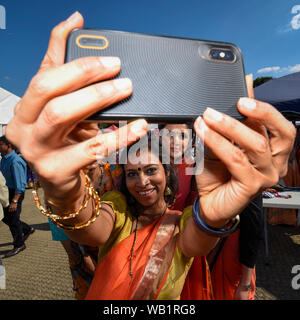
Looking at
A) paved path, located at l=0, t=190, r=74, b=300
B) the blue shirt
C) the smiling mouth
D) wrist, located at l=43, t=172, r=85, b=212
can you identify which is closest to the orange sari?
the smiling mouth

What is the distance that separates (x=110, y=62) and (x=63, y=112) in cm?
17

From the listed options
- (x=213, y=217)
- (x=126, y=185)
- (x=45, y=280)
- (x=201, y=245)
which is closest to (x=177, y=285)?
(x=201, y=245)

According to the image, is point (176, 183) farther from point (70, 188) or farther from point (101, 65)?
point (101, 65)

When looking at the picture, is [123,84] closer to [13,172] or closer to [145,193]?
[145,193]

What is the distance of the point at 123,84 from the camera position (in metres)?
0.53

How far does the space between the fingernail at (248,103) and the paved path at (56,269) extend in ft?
8.10

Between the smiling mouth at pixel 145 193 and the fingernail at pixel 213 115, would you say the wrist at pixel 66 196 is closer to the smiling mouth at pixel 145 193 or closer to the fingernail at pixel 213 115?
the fingernail at pixel 213 115

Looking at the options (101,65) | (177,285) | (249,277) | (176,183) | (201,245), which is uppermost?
(101,65)

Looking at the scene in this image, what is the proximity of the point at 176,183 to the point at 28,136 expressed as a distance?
→ 4.03 feet

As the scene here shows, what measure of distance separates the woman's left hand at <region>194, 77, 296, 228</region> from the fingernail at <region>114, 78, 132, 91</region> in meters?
0.21

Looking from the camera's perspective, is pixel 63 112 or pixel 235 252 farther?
pixel 235 252

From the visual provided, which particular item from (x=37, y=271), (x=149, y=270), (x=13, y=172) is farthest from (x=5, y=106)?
(x=149, y=270)

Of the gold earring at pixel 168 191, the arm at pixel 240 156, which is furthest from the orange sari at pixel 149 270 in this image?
the arm at pixel 240 156

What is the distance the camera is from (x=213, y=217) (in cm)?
72
